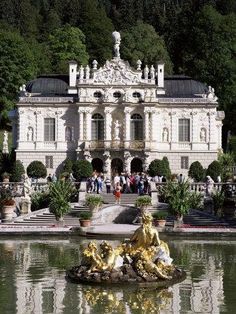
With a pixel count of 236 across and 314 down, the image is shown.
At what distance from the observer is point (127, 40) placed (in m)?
80.1

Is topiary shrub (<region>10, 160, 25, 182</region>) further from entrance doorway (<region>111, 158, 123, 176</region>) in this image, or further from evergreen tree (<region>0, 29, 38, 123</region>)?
evergreen tree (<region>0, 29, 38, 123</region>)

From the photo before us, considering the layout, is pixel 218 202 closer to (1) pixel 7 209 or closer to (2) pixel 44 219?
(2) pixel 44 219

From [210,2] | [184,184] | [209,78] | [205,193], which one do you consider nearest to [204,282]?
[184,184]

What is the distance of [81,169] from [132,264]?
1249 inches

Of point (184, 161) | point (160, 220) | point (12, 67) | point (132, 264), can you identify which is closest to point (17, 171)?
point (184, 161)

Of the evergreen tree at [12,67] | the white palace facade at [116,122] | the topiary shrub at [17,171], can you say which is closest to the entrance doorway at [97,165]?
the white palace facade at [116,122]

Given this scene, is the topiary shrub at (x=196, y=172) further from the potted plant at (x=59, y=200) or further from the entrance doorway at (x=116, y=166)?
the potted plant at (x=59, y=200)

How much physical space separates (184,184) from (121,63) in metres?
23.2

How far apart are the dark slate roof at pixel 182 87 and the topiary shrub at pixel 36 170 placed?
10.2m

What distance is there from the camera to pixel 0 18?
A: 10125 cm

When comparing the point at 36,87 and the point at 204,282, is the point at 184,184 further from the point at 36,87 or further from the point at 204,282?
the point at 36,87

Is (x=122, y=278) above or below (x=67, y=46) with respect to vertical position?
below

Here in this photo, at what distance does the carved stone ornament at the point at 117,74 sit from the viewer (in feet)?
179

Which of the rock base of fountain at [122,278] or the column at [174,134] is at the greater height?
the column at [174,134]
